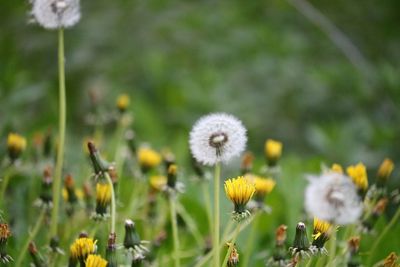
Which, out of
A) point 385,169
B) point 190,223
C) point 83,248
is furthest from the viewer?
point 190,223

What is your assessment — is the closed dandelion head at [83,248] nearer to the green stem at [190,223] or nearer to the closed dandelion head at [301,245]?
the closed dandelion head at [301,245]

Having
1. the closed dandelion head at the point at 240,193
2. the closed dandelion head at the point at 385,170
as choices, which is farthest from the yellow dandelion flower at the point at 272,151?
the closed dandelion head at the point at 240,193

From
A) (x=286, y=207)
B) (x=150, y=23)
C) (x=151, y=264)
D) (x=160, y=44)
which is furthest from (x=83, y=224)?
(x=160, y=44)

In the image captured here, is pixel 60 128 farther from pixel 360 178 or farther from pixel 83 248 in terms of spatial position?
pixel 360 178

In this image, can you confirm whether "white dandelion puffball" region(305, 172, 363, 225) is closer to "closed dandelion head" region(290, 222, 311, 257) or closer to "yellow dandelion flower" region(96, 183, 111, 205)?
"closed dandelion head" region(290, 222, 311, 257)

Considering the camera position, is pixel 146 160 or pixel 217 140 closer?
pixel 217 140

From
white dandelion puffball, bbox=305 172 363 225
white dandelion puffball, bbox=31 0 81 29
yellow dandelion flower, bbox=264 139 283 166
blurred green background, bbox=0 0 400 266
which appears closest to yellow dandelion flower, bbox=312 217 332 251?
white dandelion puffball, bbox=305 172 363 225

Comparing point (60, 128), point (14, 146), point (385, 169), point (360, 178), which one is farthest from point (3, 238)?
point (385, 169)

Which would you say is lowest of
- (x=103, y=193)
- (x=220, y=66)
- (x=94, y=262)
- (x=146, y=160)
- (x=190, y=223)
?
(x=94, y=262)
